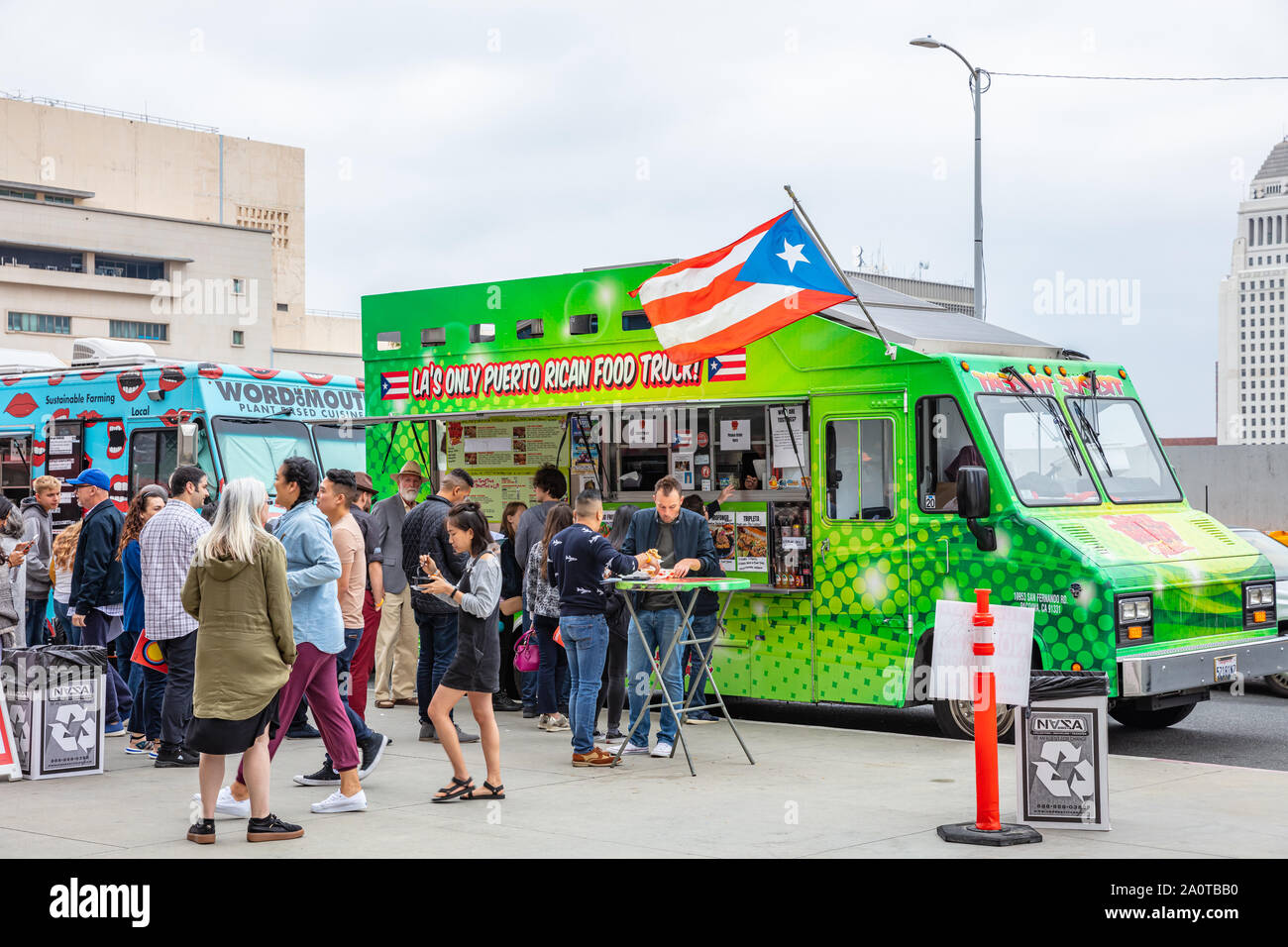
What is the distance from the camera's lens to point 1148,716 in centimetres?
1150

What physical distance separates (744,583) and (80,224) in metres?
79.8

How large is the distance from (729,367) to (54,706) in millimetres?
5501

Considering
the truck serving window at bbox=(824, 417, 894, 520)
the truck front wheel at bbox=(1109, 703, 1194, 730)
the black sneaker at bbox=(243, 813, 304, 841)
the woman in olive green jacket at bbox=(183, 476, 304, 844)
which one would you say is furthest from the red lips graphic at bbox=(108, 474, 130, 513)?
the truck front wheel at bbox=(1109, 703, 1194, 730)

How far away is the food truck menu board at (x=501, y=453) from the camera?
1278 cm

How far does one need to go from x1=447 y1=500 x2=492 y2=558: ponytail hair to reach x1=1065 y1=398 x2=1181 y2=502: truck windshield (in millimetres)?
4667

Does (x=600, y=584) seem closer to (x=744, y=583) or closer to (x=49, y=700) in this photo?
(x=744, y=583)

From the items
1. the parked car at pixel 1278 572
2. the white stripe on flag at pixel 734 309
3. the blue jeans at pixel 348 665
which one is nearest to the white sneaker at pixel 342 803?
the blue jeans at pixel 348 665

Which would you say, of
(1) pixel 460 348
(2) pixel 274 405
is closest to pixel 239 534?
(1) pixel 460 348

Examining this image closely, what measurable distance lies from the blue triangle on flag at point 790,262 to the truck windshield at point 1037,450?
4.89 feet

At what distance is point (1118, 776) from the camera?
9.10 metres

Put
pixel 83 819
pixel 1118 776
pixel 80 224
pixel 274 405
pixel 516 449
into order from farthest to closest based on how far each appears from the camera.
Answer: pixel 80 224 < pixel 274 405 < pixel 516 449 < pixel 1118 776 < pixel 83 819

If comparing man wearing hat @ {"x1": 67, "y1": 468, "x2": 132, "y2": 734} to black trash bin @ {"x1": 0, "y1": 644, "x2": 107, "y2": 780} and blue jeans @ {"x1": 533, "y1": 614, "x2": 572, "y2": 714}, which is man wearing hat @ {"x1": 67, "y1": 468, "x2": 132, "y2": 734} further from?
blue jeans @ {"x1": 533, "y1": 614, "x2": 572, "y2": 714}

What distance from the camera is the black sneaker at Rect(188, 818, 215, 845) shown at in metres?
7.29

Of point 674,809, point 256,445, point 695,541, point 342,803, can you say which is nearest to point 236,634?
point 342,803
